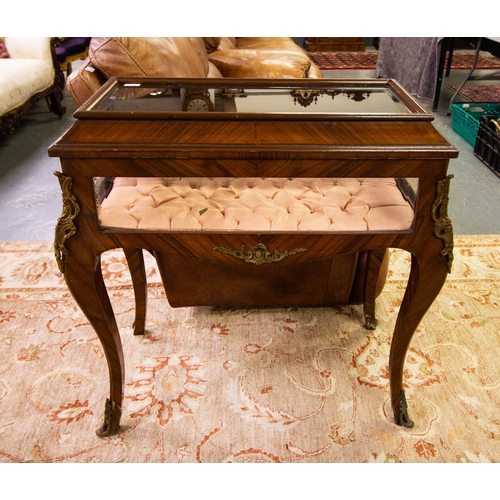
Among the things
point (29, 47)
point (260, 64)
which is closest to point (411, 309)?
point (260, 64)

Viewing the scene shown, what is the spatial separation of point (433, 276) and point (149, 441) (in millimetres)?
961

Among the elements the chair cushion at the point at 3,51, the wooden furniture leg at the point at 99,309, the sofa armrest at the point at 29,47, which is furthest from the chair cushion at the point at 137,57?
the chair cushion at the point at 3,51

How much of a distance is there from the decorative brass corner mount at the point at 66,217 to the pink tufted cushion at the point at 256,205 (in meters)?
0.07

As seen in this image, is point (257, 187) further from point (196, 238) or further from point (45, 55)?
point (45, 55)

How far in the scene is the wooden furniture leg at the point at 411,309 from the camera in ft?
3.87

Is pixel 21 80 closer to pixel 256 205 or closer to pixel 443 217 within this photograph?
pixel 256 205

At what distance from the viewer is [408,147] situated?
3.37ft

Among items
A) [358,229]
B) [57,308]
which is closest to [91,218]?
[358,229]

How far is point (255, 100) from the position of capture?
1255 mm

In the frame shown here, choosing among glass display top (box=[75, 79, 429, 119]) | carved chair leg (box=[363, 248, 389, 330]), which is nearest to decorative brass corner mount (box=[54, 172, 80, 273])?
glass display top (box=[75, 79, 429, 119])

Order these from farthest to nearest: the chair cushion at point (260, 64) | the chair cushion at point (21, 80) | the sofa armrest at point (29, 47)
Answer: the sofa armrest at point (29, 47), the chair cushion at point (21, 80), the chair cushion at point (260, 64)

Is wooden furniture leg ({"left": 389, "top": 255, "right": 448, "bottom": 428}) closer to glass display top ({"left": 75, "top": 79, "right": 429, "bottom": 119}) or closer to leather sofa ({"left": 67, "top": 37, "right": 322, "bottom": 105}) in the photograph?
glass display top ({"left": 75, "top": 79, "right": 429, "bottom": 119})

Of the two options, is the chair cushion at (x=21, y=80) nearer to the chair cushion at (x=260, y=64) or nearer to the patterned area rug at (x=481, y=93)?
the chair cushion at (x=260, y=64)

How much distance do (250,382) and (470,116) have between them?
9.32 ft
